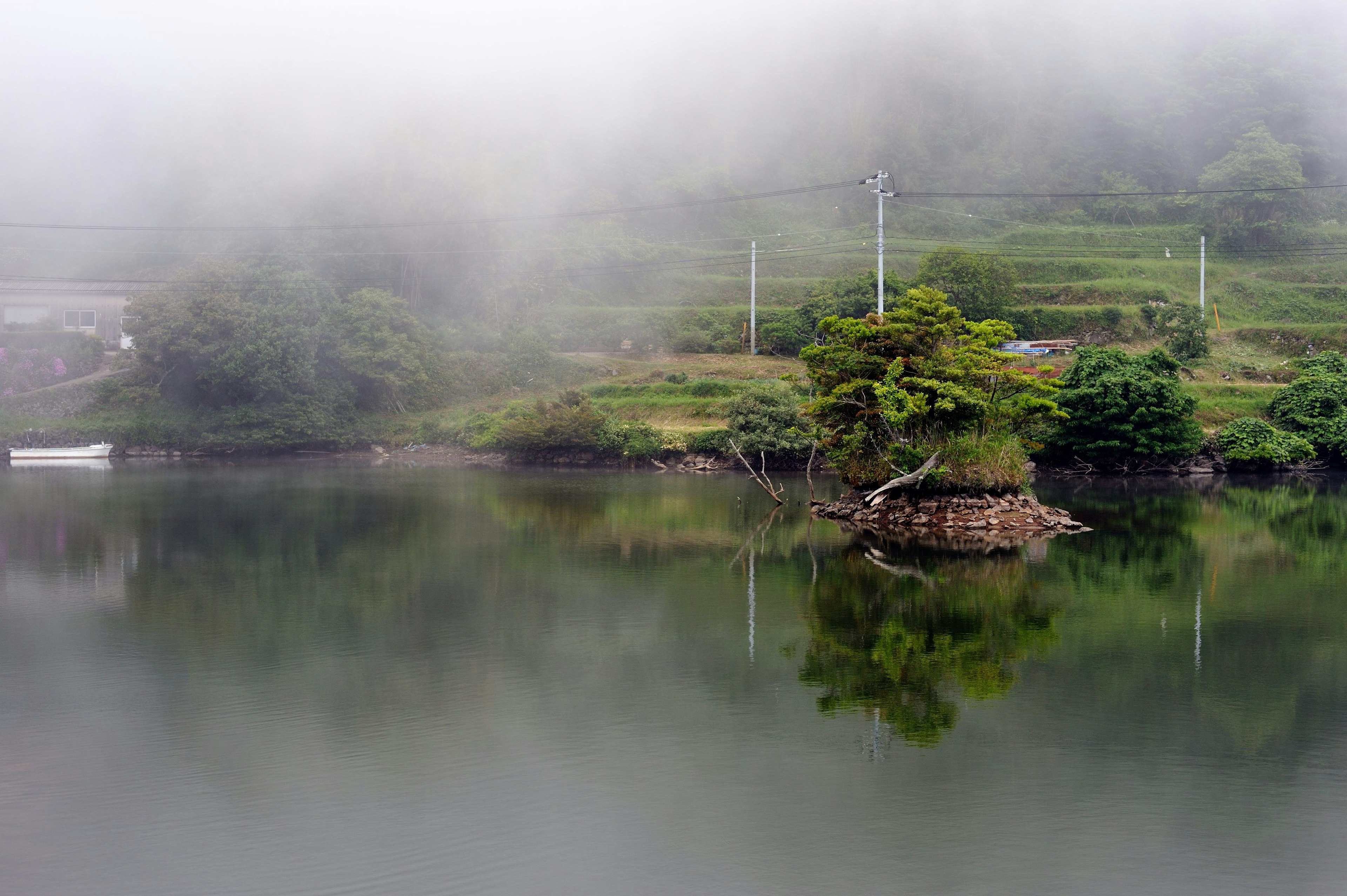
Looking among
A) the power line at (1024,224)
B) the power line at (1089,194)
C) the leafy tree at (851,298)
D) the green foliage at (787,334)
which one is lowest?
the green foliage at (787,334)

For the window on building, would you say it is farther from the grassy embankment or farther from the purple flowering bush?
the grassy embankment

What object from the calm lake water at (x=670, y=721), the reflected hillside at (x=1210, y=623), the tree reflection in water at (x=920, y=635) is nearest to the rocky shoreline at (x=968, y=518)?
the reflected hillside at (x=1210, y=623)

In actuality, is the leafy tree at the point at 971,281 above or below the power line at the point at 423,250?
below

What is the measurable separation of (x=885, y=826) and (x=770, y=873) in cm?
107

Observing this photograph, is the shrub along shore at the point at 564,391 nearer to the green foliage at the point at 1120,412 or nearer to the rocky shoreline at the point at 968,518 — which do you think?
the green foliage at the point at 1120,412

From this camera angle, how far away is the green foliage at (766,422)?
3897 centimetres

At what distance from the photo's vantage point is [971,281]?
168 ft

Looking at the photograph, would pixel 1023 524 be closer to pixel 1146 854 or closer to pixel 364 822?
pixel 1146 854

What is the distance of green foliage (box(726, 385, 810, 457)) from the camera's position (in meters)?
39.0

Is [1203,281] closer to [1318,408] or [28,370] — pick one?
[1318,408]

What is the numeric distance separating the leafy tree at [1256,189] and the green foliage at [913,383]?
52.9 meters

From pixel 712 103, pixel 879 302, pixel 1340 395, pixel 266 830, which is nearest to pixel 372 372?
pixel 879 302

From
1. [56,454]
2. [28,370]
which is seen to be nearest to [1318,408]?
[56,454]

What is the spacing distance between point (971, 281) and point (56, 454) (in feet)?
134
